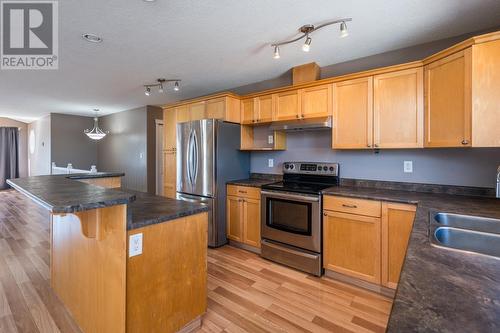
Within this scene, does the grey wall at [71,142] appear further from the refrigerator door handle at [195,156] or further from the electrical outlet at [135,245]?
the electrical outlet at [135,245]

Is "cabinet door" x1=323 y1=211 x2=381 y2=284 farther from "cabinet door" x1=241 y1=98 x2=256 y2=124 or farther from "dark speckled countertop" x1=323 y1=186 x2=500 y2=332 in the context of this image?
"cabinet door" x1=241 y1=98 x2=256 y2=124

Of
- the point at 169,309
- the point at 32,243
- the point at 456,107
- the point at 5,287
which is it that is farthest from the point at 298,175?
the point at 32,243

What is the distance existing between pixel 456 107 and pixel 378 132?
25.4 inches

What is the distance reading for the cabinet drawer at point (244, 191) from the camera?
3197 mm

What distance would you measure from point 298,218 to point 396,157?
1.26m

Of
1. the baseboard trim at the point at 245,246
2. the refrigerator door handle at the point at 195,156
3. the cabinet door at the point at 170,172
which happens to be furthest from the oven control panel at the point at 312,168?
the cabinet door at the point at 170,172

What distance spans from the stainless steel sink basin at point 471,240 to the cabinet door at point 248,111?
258 centimetres

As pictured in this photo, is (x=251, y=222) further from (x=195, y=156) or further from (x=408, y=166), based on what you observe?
(x=408, y=166)

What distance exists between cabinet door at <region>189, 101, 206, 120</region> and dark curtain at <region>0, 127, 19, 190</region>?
879 centimetres

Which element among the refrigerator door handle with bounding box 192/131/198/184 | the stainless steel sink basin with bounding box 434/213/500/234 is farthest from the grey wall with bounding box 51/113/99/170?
the stainless steel sink basin with bounding box 434/213/500/234

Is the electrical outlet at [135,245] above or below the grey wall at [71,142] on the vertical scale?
below

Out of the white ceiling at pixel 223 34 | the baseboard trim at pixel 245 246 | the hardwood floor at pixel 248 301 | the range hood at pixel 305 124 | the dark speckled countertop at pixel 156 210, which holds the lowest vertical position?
the hardwood floor at pixel 248 301

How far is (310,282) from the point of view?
2.51 metres

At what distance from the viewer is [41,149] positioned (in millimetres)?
7684
